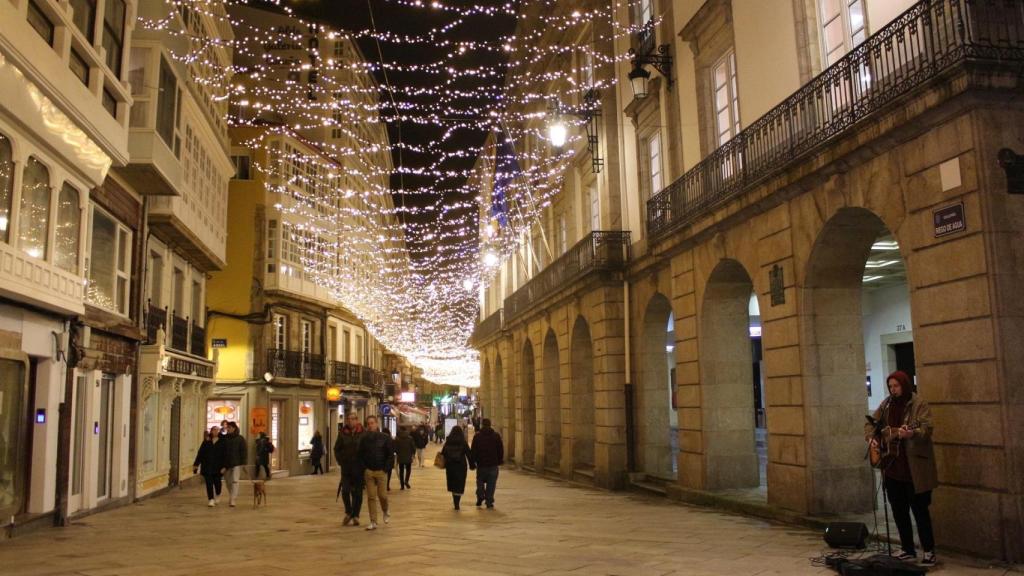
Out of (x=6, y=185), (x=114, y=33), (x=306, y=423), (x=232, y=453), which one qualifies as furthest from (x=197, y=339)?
(x=6, y=185)

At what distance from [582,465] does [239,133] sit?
58.5 feet

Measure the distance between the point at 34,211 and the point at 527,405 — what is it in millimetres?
19370

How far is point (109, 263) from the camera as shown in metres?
15.4

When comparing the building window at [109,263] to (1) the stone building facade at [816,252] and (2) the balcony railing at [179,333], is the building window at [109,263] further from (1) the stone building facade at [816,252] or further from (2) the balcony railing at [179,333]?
(1) the stone building facade at [816,252]

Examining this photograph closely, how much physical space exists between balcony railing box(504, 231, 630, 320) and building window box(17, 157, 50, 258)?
11.1 metres

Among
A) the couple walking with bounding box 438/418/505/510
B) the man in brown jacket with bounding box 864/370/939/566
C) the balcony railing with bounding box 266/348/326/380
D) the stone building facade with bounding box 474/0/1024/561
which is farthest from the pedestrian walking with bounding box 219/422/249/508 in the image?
the balcony railing with bounding box 266/348/326/380

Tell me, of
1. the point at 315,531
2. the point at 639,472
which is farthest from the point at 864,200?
the point at 639,472

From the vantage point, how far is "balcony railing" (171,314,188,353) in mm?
20312

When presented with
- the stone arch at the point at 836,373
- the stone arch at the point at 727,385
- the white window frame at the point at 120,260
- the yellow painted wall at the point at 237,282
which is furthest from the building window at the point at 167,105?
the stone arch at the point at 836,373

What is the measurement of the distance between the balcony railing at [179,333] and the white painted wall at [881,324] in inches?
638

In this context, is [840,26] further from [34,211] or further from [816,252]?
[34,211]

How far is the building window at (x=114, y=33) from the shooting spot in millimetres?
13312

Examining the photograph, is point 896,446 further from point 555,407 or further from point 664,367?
Answer: point 555,407

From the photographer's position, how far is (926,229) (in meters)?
8.23
